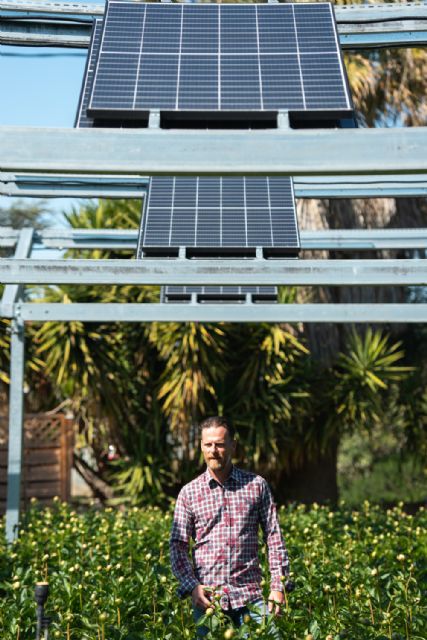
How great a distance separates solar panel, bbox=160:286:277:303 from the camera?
29.5 feet

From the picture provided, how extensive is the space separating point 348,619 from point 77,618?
4.06 feet

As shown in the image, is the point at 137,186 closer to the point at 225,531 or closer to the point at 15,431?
the point at 15,431

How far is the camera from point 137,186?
873 cm

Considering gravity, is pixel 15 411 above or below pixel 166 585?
above

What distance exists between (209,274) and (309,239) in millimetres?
3129

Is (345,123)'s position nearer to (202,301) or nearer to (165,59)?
(165,59)

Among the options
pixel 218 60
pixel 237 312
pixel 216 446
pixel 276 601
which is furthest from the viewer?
pixel 237 312

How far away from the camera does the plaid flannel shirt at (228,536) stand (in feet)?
14.0

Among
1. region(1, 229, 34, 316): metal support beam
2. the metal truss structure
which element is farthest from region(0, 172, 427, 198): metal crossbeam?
region(1, 229, 34, 316): metal support beam

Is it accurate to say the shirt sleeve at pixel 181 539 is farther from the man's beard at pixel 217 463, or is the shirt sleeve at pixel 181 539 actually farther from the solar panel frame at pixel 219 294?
the solar panel frame at pixel 219 294

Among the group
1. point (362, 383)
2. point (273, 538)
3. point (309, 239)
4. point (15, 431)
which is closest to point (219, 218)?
point (309, 239)

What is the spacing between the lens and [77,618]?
4.43 meters

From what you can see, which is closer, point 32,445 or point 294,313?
point 294,313

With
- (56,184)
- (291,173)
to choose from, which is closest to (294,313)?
(56,184)
